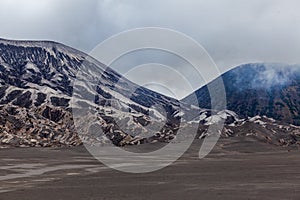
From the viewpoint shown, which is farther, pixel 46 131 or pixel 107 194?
pixel 46 131

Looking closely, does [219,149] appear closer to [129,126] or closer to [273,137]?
[273,137]

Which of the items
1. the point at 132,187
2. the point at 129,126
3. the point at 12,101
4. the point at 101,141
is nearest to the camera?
the point at 132,187

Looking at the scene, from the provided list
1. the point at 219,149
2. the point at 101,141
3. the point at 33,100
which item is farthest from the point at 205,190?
the point at 33,100

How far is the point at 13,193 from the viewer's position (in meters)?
27.0

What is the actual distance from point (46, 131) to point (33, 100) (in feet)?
196

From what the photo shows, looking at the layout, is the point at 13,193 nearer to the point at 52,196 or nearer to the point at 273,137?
the point at 52,196

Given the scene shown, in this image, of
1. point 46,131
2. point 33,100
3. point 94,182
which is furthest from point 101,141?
point 94,182

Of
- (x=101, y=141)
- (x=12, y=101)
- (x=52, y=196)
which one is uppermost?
(x=12, y=101)

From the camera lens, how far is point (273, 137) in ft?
393

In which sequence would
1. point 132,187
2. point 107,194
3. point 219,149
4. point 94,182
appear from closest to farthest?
point 107,194
point 132,187
point 94,182
point 219,149

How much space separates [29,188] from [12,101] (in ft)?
476

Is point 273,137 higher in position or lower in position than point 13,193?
higher

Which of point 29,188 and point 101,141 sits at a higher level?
point 101,141

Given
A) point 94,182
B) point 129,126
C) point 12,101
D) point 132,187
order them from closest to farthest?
point 132,187 < point 94,182 < point 129,126 < point 12,101
